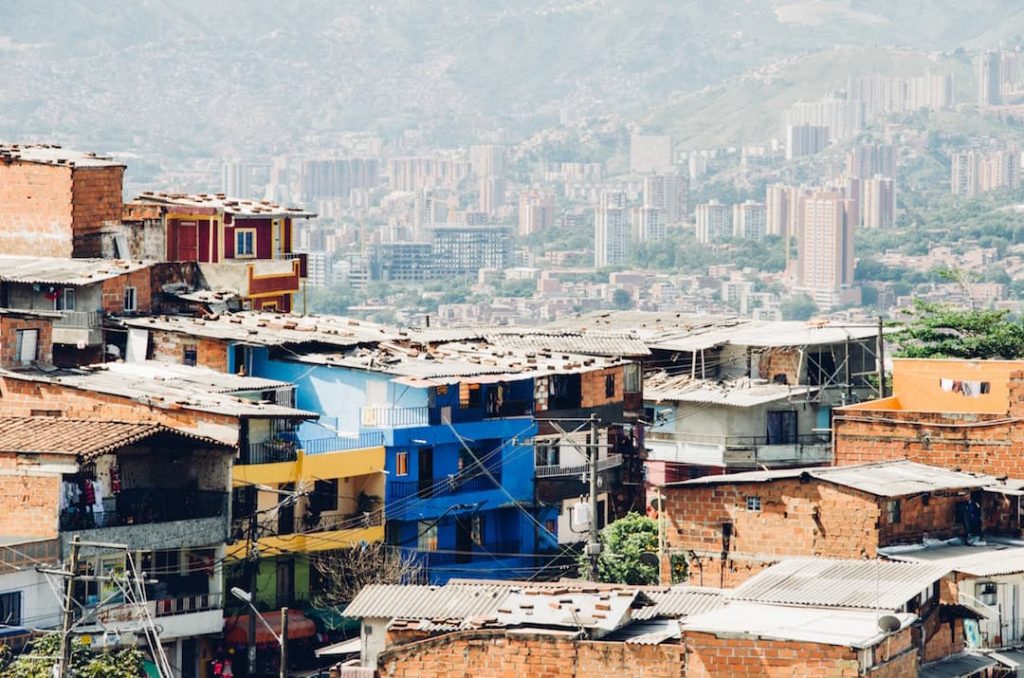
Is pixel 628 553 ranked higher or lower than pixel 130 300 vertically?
lower

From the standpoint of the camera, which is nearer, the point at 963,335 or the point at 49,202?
the point at 49,202

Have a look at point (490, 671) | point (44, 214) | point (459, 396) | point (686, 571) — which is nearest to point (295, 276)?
point (44, 214)

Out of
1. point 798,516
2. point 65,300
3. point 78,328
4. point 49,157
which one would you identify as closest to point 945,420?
point 798,516

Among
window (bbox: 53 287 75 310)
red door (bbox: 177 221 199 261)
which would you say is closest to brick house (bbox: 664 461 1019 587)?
window (bbox: 53 287 75 310)

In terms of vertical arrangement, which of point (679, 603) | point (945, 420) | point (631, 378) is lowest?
point (679, 603)

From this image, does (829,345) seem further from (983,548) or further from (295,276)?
(983,548)

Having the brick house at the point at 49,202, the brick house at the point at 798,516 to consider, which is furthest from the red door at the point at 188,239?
the brick house at the point at 798,516

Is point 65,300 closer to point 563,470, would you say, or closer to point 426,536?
point 426,536
